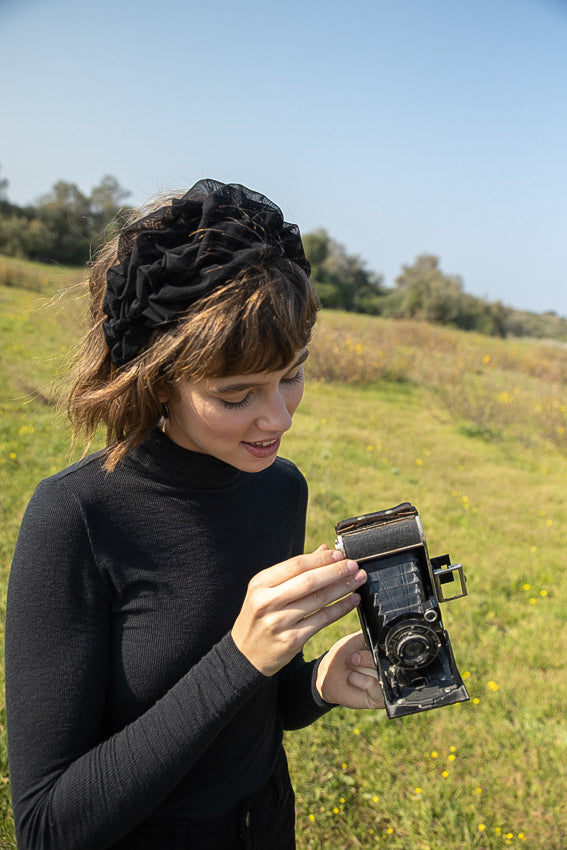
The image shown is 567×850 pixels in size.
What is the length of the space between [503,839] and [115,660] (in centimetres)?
269

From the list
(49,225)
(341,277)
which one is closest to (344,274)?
(341,277)

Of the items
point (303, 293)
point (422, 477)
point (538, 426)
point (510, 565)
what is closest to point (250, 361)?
point (303, 293)

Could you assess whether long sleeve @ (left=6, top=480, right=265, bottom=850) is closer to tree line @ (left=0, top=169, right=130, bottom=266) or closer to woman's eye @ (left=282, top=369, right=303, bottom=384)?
woman's eye @ (left=282, top=369, right=303, bottom=384)

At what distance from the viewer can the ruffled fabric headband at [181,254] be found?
1.20m

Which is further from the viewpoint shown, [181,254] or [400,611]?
[400,611]

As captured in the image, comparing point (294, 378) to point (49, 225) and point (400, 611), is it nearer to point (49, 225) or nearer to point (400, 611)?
point (400, 611)

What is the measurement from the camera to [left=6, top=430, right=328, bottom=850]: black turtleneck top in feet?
A: 3.76

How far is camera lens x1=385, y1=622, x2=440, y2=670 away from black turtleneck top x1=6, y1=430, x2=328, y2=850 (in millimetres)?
361

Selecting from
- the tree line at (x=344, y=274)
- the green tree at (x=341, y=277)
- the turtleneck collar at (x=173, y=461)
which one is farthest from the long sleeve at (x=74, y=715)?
the green tree at (x=341, y=277)

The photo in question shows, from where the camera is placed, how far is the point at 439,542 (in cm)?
601

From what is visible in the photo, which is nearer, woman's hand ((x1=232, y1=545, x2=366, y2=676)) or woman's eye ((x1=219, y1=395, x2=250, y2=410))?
woman's hand ((x1=232, y1=545, x2=366, y2=676))

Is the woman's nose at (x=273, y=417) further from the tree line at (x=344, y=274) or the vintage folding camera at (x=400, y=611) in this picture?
the tree line at (x=344, y=274)

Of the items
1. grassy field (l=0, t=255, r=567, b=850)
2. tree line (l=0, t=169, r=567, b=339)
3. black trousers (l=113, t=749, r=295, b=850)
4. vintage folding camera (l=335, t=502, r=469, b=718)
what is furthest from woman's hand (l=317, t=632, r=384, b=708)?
tree line (l=0, t=169, r=567, b=339)

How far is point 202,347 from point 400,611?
2.77 ft
